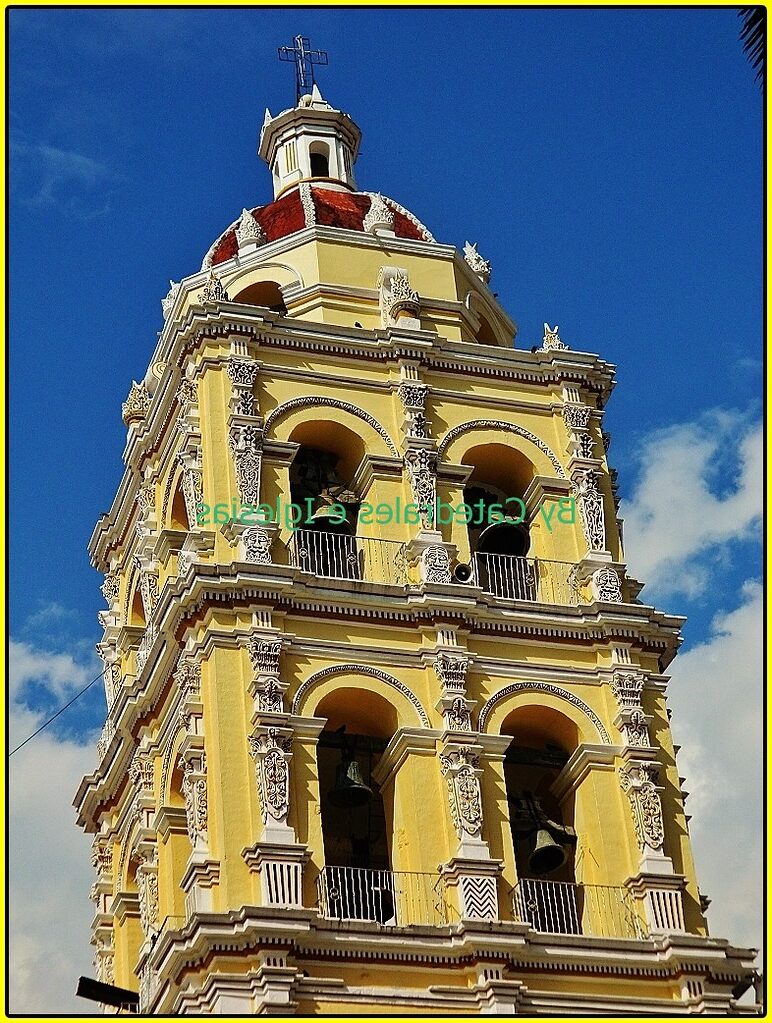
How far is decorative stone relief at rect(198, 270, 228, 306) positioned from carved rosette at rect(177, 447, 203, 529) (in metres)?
2.18

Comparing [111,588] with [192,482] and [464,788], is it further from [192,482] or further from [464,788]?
[464,788]

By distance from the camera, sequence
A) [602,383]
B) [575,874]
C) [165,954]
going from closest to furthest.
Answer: [165,954]
[575,874]
[602,383]

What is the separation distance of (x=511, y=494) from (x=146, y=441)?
17.7 ft

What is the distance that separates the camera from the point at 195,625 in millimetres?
26922

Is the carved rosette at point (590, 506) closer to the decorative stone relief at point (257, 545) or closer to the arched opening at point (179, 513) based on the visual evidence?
the decorative stone relief at point (257, 545)

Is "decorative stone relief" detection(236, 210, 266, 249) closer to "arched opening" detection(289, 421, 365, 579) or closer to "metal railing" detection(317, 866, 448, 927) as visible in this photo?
"arched opening" detection(289, 421, 365, 579)

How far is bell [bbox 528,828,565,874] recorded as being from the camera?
26719mm

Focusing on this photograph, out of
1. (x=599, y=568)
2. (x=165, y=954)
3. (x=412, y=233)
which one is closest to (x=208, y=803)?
(x=165, y=954)

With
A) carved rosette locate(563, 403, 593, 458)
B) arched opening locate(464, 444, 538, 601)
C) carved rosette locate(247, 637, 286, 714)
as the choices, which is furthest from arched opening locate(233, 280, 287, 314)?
carved rosette locate(247, 637, 286, 714)

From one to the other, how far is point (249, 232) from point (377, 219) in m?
1.99

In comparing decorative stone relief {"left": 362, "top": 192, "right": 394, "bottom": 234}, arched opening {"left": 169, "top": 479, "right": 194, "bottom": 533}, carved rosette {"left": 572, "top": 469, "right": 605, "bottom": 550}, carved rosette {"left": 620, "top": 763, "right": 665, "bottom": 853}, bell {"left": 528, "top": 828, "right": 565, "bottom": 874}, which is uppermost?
decorative stone relief {"left": 362, "top": 192, "right": 394, "bottom": 234}

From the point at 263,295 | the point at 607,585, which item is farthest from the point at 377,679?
the point at 263,295

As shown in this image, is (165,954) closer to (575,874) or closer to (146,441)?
(575,874)

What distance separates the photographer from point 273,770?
2558 cm
